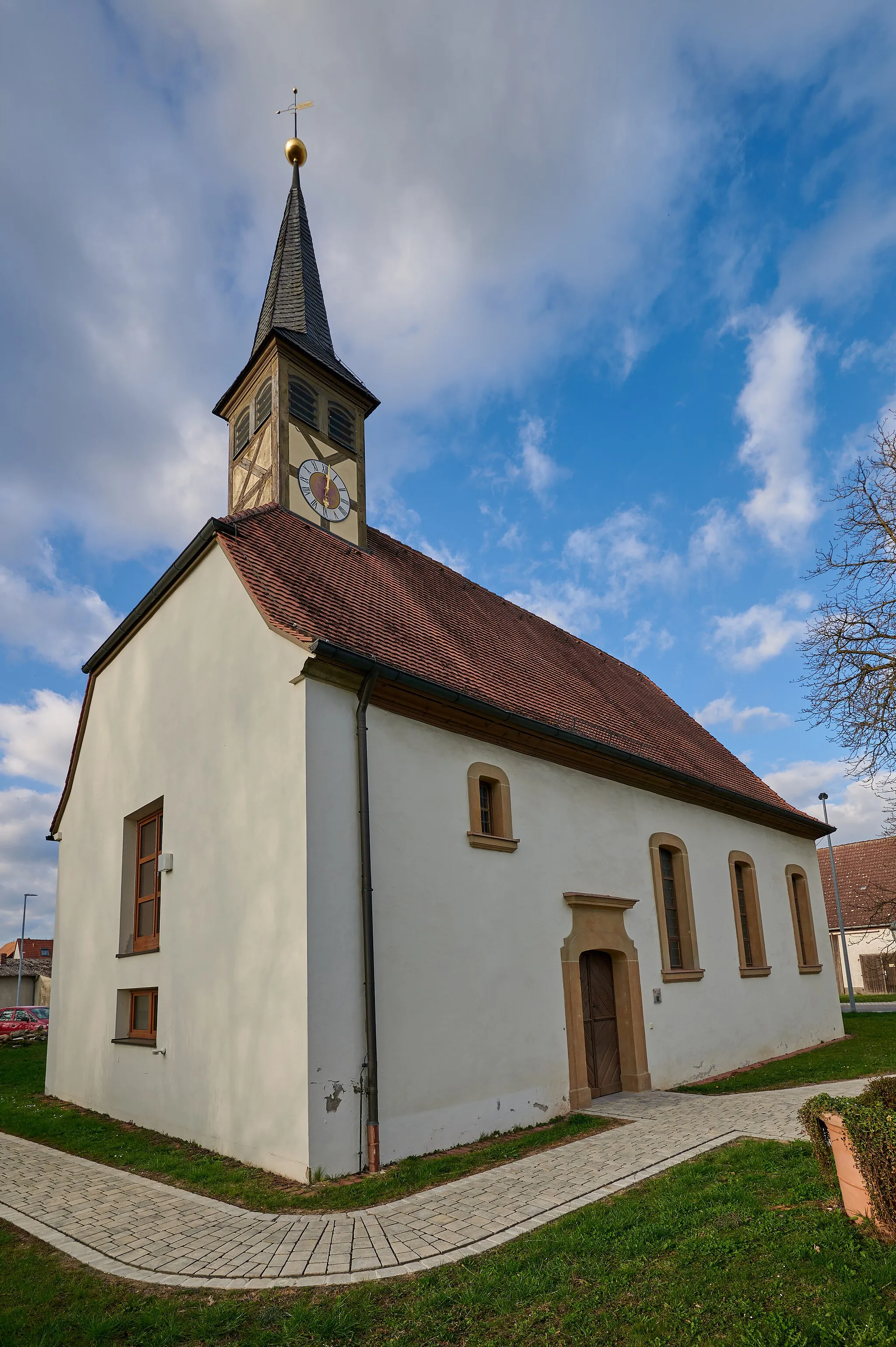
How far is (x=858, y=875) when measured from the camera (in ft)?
134

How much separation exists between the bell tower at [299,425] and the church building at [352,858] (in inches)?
2.4

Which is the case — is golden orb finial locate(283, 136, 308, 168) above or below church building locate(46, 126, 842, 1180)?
above

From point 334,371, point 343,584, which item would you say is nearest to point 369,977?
point 343,584

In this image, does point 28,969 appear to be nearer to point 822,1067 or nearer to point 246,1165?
point 822,1067

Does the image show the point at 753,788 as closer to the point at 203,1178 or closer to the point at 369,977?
the point at 369,977

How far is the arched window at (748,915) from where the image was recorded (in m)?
16.7

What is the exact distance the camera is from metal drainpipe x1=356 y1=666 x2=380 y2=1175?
324 inches

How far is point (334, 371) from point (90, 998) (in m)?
11.3

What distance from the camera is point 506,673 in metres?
13.6

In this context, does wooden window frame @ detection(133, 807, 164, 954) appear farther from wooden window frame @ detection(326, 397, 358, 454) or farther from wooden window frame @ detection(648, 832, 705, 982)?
wooden window frame @ detection(648, 832, 705, 982)

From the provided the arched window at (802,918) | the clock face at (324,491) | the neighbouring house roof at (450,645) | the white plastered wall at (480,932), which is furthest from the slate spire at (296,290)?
the arched window at (802,918)

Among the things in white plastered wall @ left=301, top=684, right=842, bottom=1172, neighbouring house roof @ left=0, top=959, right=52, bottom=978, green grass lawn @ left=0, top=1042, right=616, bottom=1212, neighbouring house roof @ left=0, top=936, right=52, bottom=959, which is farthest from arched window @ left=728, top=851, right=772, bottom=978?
neighbouring house roof @ left=0, top=936, right=52, bottom=959

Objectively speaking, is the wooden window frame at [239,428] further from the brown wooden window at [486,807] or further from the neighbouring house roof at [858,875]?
the neighbouring house roof at [858,875]

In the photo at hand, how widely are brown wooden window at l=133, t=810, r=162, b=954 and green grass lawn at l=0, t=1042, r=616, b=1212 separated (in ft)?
7.78
